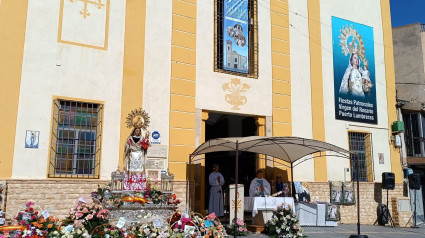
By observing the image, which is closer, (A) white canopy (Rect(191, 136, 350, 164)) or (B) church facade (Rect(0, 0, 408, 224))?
(B) church facade (Rect(0, 0, 408, 224))

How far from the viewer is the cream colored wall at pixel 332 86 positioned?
49.1ft

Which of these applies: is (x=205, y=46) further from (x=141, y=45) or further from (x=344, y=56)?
(x=344, y=56)

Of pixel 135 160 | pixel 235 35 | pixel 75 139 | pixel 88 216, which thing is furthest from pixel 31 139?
pixel 235 35

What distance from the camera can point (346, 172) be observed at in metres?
15.0

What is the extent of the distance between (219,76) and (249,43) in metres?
1.91

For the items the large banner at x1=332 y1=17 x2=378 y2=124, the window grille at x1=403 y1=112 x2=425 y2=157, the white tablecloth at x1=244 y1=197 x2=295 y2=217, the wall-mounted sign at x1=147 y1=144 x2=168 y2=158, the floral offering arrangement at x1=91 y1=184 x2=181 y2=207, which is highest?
the large banner at x1=332 y1=17 x2=378 y2=124

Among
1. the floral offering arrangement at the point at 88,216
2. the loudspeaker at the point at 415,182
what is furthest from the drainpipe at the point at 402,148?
the floral offering arrangement at the point at 88,216

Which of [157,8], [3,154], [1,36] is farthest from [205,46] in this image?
[3,154]

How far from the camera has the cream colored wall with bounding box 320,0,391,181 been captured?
49.1 feet

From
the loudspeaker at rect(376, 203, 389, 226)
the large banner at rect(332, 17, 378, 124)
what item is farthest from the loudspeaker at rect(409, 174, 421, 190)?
the large banner at rect(332, 17, 378, 124)

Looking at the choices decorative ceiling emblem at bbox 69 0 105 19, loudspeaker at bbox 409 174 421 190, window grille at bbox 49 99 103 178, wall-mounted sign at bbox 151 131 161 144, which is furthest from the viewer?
loudspeaker at bbox 409 174 421 190

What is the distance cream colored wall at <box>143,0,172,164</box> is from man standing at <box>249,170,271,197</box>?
3.00m

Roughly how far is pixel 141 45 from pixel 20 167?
4736 mm

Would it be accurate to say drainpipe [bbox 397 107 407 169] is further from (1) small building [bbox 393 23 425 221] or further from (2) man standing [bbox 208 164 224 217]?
(2) man standing [bbox 208 164 224 217]
